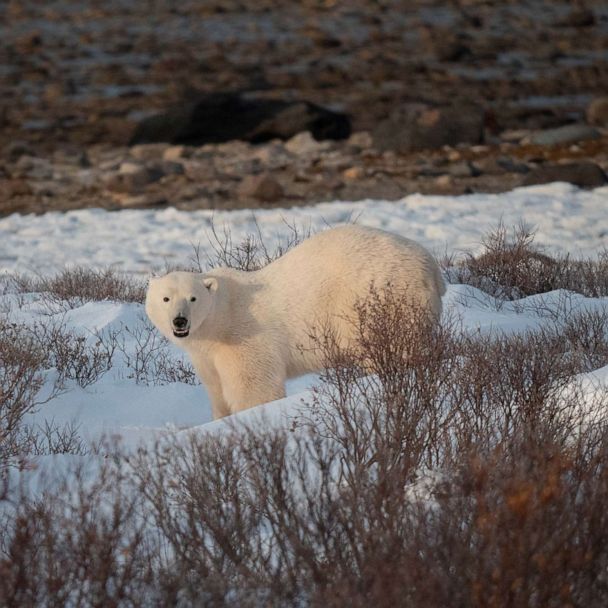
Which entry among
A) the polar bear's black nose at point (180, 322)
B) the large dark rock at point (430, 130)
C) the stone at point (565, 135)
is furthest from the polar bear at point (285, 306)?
the stone at point (565, 135)

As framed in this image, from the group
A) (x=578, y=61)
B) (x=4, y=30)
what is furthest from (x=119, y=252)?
(x=4, y=30)

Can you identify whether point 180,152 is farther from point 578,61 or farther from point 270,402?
point 270,402

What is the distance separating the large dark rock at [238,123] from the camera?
1953 cm

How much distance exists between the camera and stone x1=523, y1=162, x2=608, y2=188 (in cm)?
1470

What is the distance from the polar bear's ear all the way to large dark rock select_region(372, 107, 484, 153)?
1297 centimetres

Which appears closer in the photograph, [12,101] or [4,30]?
[12,101]

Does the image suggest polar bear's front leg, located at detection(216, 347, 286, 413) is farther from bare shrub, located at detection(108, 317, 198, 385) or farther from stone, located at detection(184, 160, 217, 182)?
stone, located at detection(184, 160, 217, 182)

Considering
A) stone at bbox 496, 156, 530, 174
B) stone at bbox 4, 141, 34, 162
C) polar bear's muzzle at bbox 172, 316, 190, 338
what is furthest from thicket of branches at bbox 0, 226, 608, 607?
stone at bbox 4, 141, 34, 162

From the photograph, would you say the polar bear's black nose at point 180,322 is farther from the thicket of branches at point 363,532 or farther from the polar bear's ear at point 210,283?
the thicket of branches at point 363,532

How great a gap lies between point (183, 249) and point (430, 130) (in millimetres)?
7035

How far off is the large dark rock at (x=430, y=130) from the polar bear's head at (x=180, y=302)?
42.8ft

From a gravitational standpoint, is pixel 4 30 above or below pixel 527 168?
above

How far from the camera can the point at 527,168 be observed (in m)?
16.5

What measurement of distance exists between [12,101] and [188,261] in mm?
14886
